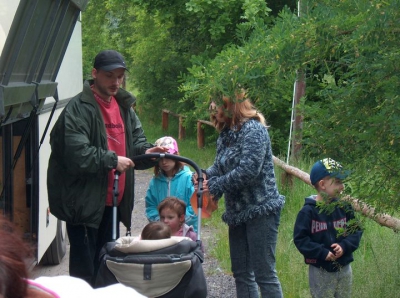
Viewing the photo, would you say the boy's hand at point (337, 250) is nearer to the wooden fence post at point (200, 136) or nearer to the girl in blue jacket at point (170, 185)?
the girl in blue jacket at point (170, 185)

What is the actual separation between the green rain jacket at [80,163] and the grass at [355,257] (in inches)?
69.1

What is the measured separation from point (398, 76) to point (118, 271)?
6.90 feet

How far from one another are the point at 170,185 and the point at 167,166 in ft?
0.61

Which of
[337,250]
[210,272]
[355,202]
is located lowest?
[210,272]

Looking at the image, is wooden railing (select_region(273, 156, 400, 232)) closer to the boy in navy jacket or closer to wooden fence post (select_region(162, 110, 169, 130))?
the boy in navy jacket

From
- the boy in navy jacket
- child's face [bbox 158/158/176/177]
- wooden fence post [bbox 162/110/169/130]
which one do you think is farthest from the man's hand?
wooden fence post [bbox 162/110/169/130]

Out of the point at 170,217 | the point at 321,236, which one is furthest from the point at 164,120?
the point at 321,236

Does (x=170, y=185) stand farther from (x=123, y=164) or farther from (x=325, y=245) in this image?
(x=325, y=245)

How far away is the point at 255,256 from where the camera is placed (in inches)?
203

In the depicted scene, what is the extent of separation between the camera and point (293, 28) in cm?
328

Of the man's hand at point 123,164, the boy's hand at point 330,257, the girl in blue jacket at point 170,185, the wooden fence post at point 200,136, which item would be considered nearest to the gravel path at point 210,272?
the girl in blue jacket at point 170,185

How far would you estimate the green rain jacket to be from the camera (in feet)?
16.0

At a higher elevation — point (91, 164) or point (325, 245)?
point (91, 164)

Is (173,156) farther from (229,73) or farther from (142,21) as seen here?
(142,21)
